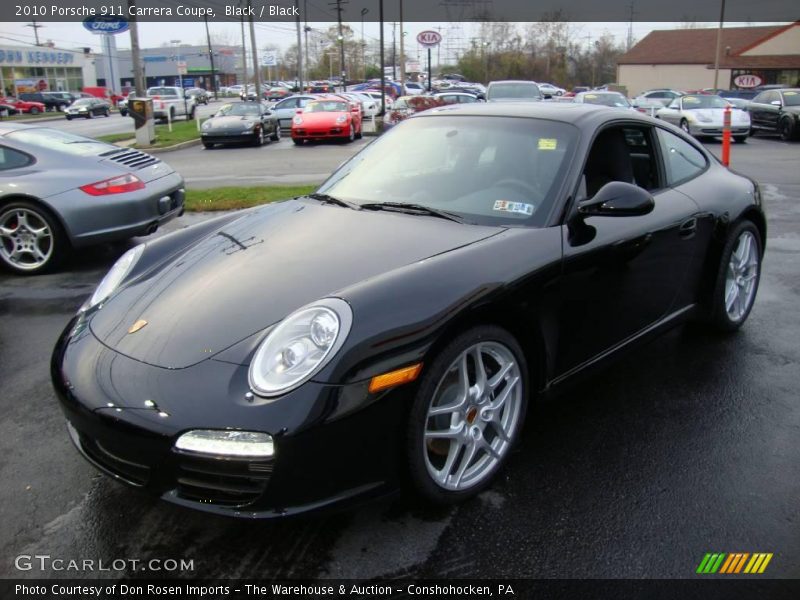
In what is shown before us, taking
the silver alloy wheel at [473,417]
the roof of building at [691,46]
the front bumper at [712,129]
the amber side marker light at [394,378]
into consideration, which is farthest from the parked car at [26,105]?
the amber side marker light at [394,378]

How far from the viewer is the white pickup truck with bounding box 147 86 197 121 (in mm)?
31109

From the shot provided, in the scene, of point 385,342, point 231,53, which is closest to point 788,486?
point 385,342

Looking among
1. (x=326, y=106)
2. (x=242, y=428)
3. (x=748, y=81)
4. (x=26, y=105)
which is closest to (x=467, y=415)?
(x=242, y=428)

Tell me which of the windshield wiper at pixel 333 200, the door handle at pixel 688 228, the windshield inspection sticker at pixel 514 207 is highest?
the windshield inspection sticker at pixel 514 207

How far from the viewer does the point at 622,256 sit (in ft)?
10.3

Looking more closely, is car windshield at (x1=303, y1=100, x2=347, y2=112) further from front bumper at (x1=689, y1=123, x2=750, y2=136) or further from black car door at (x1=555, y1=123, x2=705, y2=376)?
black car door at (x1=555, y1=123, x2=705, y2=376)

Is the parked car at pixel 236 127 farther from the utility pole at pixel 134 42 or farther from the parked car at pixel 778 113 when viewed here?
the parked car at pixel 778 113

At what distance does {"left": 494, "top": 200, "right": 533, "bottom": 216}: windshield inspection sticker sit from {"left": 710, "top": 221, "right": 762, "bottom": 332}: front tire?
1.61 m

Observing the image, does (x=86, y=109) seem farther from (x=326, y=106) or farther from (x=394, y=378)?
(x=394, y=378)

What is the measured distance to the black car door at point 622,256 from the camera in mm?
2939

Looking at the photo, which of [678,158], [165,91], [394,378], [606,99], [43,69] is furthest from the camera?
[43,69]

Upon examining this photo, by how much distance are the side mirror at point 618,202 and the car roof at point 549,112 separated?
0.50 meters

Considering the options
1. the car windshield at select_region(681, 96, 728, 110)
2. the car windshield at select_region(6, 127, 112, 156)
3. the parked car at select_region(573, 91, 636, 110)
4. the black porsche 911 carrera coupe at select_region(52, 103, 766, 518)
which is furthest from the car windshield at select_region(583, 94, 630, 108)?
the black porsche 911 carrera coupe at select_region(52, 103, 766, 518)

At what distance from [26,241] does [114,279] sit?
→ 3.46m
